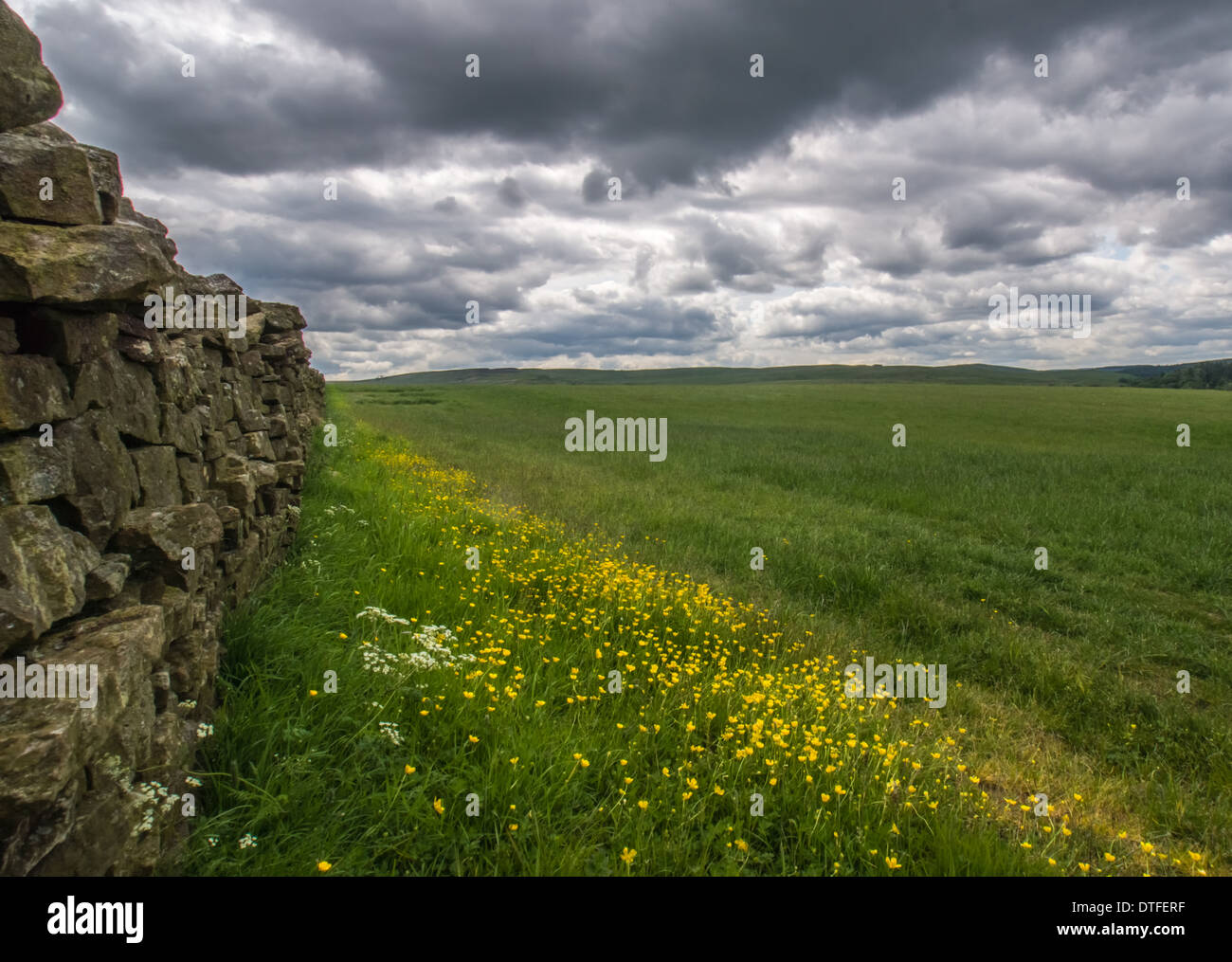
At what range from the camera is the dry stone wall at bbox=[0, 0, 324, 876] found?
241 centimetres

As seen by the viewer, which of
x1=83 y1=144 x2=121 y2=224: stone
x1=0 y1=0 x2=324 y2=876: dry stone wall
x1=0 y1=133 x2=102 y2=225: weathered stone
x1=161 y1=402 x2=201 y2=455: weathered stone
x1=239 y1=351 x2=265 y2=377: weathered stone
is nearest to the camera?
Answer: x1=0 y1=0 x2=324 y2=876: dry stone wall

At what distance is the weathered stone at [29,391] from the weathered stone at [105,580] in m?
0.69

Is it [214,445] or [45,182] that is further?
[214,445]

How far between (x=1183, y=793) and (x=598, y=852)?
4.52 m

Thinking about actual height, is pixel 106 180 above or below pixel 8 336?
above

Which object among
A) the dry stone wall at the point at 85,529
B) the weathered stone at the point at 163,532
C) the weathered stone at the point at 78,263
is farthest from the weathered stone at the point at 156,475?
the weathered stone at the point at 78,263

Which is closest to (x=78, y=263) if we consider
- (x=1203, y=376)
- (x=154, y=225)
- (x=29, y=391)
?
(x=29, y=391)

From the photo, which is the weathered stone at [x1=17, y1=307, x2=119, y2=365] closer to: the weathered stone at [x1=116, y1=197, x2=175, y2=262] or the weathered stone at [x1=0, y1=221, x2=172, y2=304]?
the weathered stone at [x1=0, y1=221, x2=172, y2=304]

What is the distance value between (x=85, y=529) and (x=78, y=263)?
3.92 feet

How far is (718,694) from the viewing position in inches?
212

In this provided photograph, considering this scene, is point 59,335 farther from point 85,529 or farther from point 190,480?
point 190,480

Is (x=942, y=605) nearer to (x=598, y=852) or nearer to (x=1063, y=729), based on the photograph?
(x=1063, y=729)

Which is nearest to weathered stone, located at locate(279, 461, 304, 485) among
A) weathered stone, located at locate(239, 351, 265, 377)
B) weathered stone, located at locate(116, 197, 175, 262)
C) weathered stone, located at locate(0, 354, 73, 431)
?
weathered stone, located at locate(239, 351, 265, 377)

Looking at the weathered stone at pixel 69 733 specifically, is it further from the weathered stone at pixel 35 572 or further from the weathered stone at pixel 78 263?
the weathered stone at pixel 78 263
